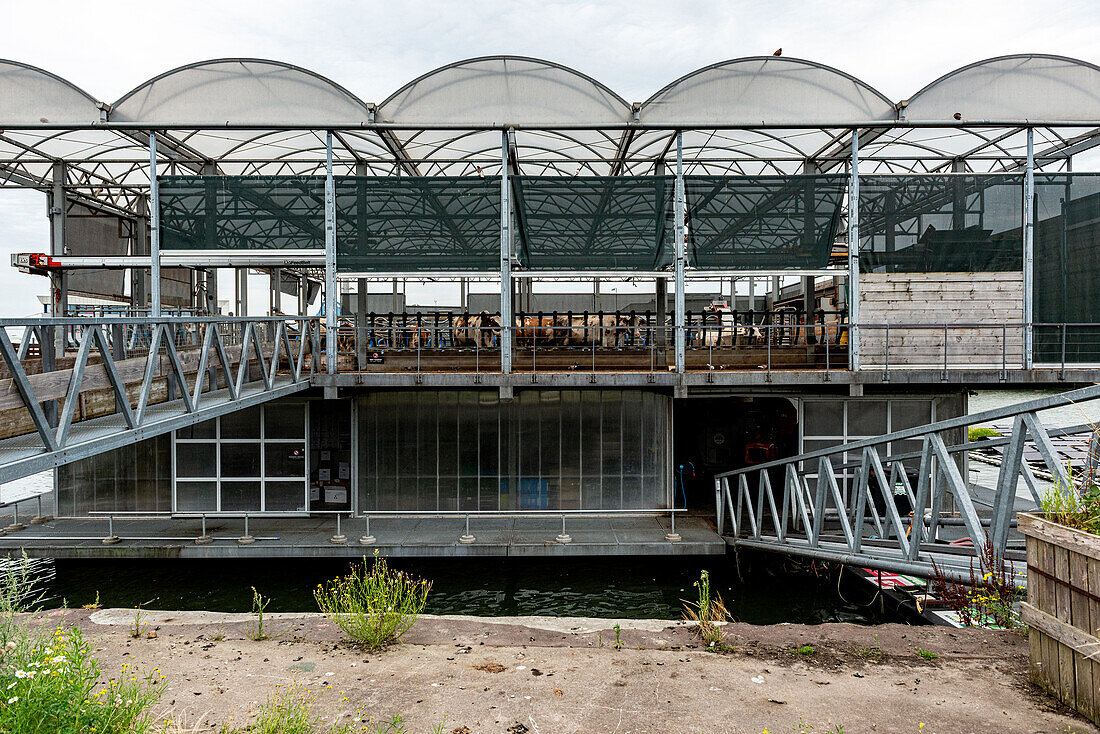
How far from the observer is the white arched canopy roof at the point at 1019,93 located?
13.5 meters

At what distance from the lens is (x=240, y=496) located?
14.7 m

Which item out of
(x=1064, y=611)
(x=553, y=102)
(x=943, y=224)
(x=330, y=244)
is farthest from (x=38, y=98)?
(x=943, y=224)

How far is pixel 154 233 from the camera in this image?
14.1 m

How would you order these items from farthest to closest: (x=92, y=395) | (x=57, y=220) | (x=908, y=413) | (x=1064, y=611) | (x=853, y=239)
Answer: (x=57, y=220), (x=908, y=413), (x=853, y=239), (x=92, y=395), (x=1064, y=611)

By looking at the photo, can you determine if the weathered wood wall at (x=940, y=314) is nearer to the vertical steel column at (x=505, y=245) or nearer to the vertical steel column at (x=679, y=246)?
the vertical steel column at (x=679, y=246)

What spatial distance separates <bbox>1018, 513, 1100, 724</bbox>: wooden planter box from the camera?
3.68 meters

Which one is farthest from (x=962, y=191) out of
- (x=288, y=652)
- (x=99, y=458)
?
(x=99, y=458)

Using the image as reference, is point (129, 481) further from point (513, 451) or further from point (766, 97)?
point (766, 97)

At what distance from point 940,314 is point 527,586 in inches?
421

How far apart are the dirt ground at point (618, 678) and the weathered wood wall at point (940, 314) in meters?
9.20

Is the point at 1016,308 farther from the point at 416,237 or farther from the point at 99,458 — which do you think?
the point at 99,458

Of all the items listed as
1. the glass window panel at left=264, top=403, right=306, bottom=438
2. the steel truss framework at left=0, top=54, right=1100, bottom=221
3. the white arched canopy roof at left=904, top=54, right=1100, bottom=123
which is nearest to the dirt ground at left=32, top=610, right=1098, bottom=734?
the glass window panel at left=264, top=403, right=306, bottom=438

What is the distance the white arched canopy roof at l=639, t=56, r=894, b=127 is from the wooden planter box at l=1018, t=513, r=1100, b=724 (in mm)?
11447

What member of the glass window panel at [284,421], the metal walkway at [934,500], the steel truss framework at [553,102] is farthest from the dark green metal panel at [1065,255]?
the glass window panel at [284,421]
